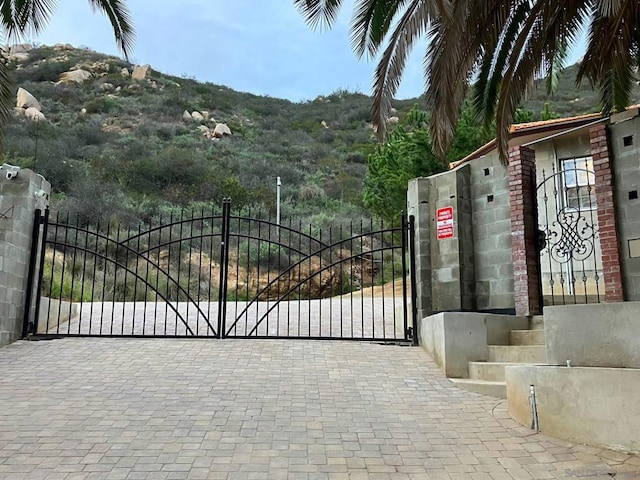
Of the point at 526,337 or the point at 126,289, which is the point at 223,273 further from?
the point at 126,289

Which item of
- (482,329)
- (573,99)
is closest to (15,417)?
(482,329)

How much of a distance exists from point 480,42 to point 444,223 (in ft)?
10.5

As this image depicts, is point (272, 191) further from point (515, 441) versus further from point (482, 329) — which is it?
point (515, 441)

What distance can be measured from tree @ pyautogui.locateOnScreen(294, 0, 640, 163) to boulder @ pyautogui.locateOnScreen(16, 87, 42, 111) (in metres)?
39.7

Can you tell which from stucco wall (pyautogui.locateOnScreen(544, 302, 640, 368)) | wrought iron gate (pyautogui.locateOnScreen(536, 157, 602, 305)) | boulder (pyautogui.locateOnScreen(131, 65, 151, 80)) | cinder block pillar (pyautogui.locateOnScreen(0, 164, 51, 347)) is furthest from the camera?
boulder (pyautogui.locateOnScreen(131, 65, 151, 80))

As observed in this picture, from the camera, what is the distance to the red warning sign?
888 cm

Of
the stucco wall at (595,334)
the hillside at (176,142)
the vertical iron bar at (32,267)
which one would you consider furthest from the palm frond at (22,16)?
the hillside at (176,142)

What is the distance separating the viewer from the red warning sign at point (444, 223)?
888 cm

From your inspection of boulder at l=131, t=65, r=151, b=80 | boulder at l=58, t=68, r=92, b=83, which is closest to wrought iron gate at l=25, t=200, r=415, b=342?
boulder at l=58, t=68, r=92, b=83

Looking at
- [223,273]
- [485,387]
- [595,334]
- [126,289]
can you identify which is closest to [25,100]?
[126,289]

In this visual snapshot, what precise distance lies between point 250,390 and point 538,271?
4.72m

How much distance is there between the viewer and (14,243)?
8547 mm

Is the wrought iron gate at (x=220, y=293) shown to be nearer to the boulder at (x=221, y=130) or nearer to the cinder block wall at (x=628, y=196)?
the cinder block wall at (x=628, y=196)

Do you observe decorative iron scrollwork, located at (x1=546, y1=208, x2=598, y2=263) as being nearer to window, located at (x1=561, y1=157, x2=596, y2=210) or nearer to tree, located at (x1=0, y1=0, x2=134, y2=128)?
window, located at (x1=561, y1=157, x2=596, y2=210)
